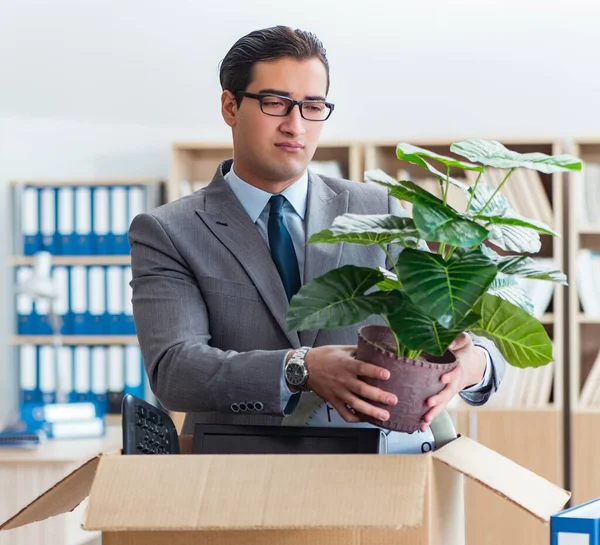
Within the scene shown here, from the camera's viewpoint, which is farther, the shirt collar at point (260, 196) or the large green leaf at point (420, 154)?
the shirt collar at point (260, 196)

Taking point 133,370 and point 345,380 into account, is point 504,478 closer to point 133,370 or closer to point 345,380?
point 345,380

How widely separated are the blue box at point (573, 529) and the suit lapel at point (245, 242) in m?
0.52

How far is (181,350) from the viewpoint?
47.2 inches

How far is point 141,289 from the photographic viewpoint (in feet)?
4.36

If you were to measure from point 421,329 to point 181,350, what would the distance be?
1.24 ft

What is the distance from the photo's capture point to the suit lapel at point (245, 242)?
52.0 inches

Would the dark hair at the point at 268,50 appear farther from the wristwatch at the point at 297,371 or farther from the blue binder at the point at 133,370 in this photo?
the blue binder at the point at 133,370

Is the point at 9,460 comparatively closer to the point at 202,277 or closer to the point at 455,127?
the point at 202,277

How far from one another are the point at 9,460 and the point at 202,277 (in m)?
2.14

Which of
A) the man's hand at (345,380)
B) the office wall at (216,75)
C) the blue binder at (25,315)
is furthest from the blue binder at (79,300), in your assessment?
the man's hand at (345,380)

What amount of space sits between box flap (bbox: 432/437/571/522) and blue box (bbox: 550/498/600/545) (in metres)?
0.04

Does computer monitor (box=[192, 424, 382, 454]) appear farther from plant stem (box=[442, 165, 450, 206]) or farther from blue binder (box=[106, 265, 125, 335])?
blue binder (box=[106, 265, 125, 335])

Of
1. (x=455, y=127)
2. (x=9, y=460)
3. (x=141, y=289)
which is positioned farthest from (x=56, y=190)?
(x=141, y=289)

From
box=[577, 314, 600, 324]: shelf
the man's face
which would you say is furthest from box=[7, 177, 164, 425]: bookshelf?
the man's face
